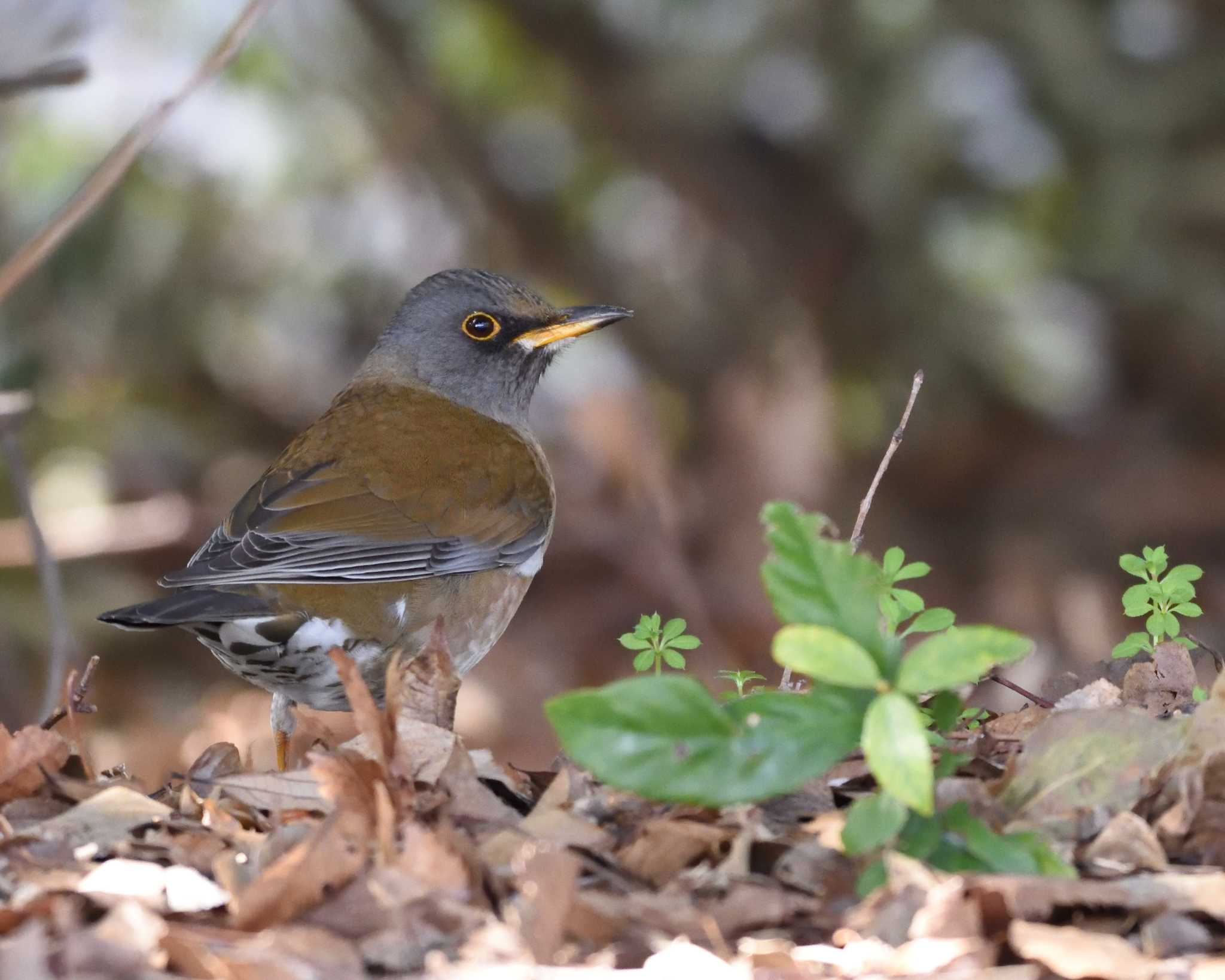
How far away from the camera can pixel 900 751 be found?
8.36 feet

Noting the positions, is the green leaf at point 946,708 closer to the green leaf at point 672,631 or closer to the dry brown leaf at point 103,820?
the green leaf at point 672,631

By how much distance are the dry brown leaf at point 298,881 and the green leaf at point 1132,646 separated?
6.04 ft

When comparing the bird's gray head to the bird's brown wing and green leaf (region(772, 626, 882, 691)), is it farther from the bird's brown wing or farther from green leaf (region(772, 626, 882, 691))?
green leaf (region(772, 626, 882, 691))

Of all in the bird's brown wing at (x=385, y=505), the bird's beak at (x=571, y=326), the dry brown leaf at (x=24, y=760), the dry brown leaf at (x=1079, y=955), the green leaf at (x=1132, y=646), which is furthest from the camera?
the bird's beak at (x=571, y=326)

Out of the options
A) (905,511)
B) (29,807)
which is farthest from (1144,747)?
(905,511)

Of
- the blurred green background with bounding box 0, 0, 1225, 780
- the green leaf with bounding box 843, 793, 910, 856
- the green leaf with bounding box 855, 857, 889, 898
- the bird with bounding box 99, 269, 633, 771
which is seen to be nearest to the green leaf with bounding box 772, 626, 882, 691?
the green leaf with bounding box 843, 793, 910, 856

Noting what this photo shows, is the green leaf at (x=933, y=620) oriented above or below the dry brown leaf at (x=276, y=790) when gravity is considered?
above

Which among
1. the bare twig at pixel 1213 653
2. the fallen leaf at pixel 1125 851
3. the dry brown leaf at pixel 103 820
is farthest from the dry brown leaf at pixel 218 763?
the bare twig at pixel 1213 653

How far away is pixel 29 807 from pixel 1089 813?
6.74 ft

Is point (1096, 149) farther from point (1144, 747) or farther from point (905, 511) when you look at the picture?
point (1144, 747)

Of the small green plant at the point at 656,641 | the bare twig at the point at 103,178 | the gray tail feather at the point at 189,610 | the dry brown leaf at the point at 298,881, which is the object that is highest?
the bare twig at the point at 103,178

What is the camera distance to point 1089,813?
9.49 ft

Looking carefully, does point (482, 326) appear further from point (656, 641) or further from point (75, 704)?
point (75, 704)

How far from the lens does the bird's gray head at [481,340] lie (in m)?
6.76
